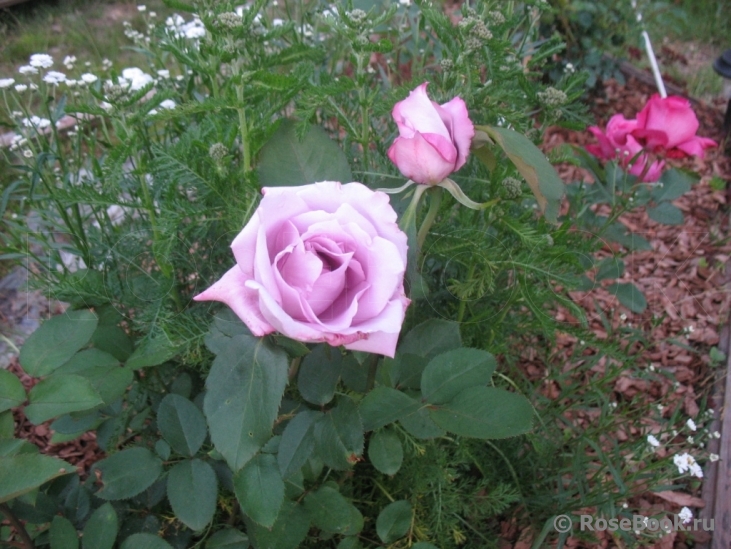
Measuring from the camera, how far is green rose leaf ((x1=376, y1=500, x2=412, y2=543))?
3.23 feet

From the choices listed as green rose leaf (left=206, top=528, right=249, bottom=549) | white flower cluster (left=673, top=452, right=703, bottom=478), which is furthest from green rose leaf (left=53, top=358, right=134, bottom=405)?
white flower cluster (left=673, top=452, right=703, bottom=478)

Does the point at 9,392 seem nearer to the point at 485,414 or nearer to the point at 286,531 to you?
the point at 286,531

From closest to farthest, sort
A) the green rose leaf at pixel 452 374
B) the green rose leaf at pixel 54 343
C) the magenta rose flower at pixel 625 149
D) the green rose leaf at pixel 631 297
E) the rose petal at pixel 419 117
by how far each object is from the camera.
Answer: the rose petal at pixel 419 117, the green rose leaf at pixel 452 374, the green rose leaf at pixel 54 343, the magenta rose flower at pixel 625 149, the green rose leaf at pixel 631 297

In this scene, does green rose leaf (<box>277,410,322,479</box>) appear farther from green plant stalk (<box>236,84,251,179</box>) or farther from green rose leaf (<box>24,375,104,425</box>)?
green plant stalk (<box>236,84,251,179</box>)

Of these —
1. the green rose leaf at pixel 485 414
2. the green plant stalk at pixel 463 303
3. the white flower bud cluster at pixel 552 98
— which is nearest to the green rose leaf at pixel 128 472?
the green rose leaf at pixel 485 414

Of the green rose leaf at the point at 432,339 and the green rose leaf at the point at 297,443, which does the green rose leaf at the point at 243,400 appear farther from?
the green rose leaf at the point at 432,339

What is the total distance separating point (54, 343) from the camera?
0.93 metres

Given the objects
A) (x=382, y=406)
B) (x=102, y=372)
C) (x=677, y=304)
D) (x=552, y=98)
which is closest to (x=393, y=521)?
(x=382, y=406)

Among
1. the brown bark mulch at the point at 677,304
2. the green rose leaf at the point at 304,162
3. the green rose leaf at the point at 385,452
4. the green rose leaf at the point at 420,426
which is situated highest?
the green rose leaf at the point at 304,162

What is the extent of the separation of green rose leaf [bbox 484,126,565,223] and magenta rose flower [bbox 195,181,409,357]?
169 millimetres

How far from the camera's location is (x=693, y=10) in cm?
362

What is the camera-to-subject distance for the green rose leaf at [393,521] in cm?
99

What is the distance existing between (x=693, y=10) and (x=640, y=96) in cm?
120

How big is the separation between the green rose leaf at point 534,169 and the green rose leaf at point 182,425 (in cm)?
61
